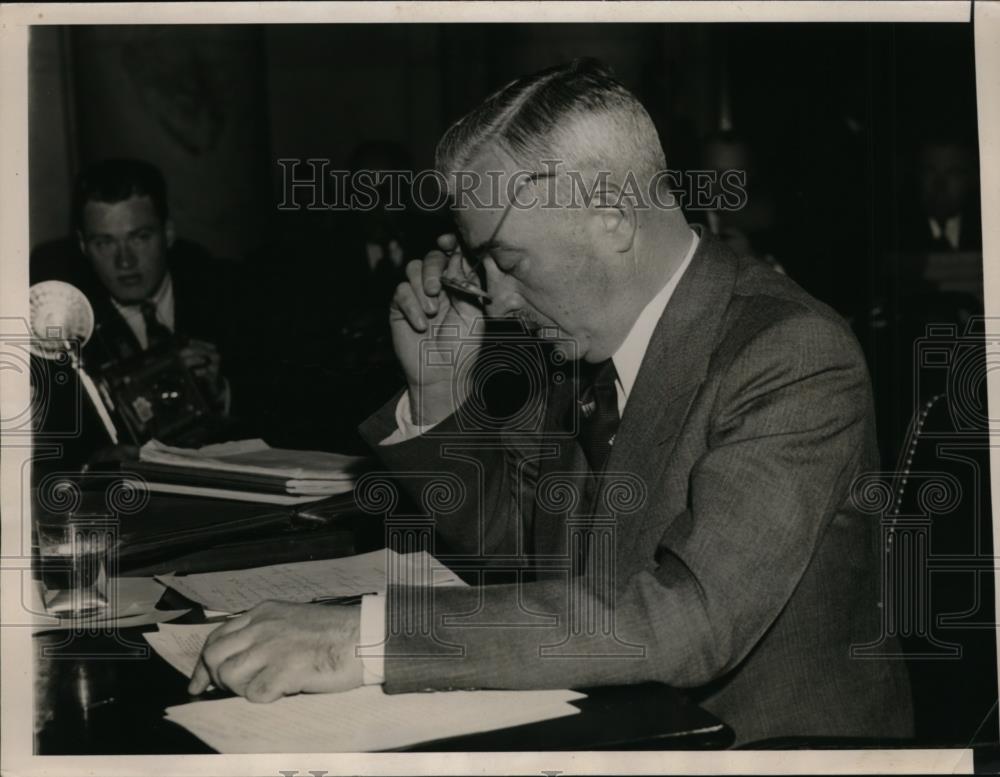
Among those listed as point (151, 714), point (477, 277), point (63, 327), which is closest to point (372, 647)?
point (151, 714)

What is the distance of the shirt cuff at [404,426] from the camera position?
191 cm

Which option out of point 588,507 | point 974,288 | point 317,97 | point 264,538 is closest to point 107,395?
point 264,538

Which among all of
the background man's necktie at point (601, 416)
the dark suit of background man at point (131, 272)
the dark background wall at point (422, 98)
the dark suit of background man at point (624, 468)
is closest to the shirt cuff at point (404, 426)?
the dark suit of background man at point (624, 468)

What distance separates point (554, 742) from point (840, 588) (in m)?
0.58

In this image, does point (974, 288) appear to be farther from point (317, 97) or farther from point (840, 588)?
point (317, 97)

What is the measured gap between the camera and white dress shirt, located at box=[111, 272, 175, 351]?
4086 millimetres

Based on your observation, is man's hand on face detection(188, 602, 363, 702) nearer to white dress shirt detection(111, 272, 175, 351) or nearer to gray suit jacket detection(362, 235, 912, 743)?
gray suit jacket detection(362, 235, 912, 743)

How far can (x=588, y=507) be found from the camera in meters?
1.74

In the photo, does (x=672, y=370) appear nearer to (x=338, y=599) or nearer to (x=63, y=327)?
(x=338, y=599)

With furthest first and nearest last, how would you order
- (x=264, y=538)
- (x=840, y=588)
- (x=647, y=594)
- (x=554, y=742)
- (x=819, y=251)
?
(x=819, y=251) → (x=264, y=538) → (x=840, y=588) → (x=647, y=594) → (x=554, y=742)

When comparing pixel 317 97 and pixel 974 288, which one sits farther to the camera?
pixel 317 97

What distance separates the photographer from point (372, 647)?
1179 mm

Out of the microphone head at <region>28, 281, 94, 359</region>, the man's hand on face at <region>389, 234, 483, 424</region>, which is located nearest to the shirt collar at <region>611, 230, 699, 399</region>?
the man's hand on face at <region>389, 234, 483, 424</region>

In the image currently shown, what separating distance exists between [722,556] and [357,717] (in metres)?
0.42
